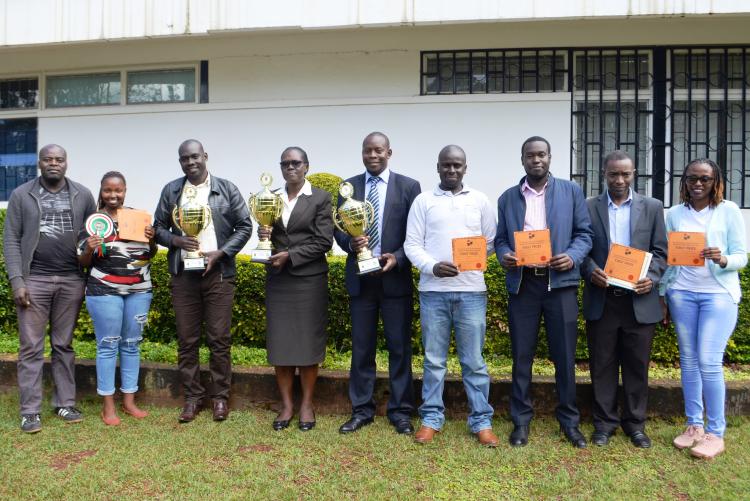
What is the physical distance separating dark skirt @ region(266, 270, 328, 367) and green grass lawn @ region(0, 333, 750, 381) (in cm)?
73

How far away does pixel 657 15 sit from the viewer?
655cm

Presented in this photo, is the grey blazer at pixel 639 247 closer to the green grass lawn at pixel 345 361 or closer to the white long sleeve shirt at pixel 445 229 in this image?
the white long sleeve shirt at pixel 445 229

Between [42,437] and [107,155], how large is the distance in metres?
5.14

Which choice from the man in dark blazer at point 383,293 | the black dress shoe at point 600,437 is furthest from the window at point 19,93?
the black dress shoe at point 600,437

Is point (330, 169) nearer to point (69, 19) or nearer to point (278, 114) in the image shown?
point (278, 114)

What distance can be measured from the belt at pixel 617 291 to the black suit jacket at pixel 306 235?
1.87 meters

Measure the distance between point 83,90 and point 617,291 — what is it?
7765 mm

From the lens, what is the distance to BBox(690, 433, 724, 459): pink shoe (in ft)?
11.9

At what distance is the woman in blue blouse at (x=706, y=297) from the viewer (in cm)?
367

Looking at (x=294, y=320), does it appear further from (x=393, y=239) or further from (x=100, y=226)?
(x=100, y=226)

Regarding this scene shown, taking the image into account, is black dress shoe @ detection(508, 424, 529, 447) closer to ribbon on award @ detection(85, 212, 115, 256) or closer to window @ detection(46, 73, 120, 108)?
ribbon on award @ detection(85, 212, 115, 256)

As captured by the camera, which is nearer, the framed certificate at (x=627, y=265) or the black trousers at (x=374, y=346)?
the framed certificate at (x=627, y=265)

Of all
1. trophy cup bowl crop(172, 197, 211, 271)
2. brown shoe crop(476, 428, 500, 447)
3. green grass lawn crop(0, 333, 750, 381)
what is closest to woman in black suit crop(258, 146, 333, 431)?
trophy cup bowl crop(172, 197, 211, 271)

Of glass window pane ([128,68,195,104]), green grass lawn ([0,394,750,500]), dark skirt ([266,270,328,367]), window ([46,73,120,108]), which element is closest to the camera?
green grass lawn ([0,394,750,500])
